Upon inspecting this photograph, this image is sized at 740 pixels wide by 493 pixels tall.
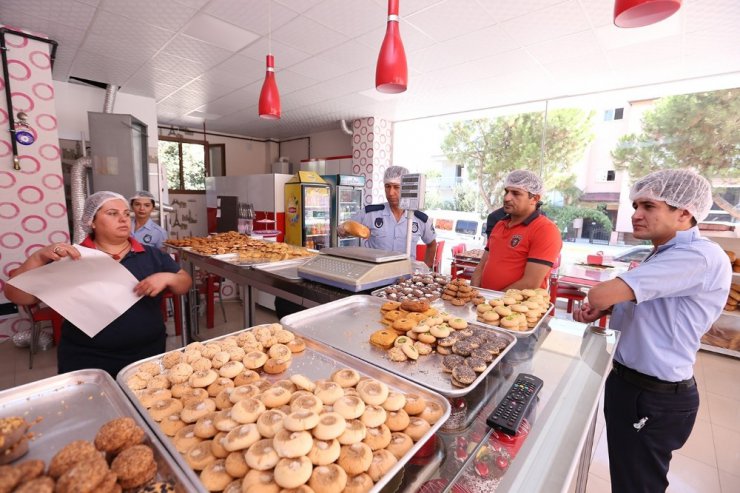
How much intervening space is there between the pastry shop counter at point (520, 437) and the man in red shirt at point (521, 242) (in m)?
0.96

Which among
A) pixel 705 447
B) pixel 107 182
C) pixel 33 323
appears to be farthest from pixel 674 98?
pixel 33 323

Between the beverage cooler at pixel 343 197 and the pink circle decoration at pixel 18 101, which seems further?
the beverage cooler at pixel 343 197

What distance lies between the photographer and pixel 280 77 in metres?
5.09

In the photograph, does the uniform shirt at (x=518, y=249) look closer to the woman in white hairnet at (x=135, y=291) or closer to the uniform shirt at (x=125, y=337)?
the woman in white hairnet at (x=135, y=291)

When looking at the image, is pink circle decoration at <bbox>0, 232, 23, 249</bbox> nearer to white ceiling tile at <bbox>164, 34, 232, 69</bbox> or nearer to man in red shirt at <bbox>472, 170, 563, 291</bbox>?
white ceiling tile at <bbox>164, 34, 232, 69</bbox>

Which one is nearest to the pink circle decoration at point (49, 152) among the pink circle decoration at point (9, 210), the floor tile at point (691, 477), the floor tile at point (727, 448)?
the pink circle decoration at point (9, 210)

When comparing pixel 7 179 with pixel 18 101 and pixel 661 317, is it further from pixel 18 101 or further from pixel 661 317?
pixel 661 317

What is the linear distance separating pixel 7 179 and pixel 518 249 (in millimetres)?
5376

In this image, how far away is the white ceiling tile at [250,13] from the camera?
3232 millimetres

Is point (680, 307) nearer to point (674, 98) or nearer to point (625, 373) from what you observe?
point (625, 373)

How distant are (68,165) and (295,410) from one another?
6511 mm

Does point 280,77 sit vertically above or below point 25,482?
above

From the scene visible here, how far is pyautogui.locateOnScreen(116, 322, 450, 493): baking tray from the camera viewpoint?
0.69m

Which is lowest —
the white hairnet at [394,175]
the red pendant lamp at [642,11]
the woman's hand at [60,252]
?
the woman's hand at [60,252]
